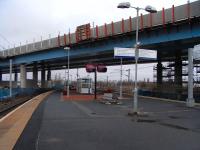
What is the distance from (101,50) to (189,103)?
63.8ft

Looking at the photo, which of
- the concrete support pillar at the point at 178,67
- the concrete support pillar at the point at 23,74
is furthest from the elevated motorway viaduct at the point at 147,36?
the concrete support pillar at the point at 23,74

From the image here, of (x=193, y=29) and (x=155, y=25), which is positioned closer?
(x=193, y=29)

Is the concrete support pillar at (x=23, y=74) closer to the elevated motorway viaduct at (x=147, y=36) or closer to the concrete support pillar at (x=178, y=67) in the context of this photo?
the elevated motorway viaduct at (x=147, y=36)

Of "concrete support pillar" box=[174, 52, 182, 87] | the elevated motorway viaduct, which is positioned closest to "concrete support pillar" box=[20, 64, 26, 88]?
the elevated motorway viaduct

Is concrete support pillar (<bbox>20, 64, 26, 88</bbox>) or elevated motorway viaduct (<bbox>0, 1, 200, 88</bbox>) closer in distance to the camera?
elevated motorway viaduct (<bbox>0, 1, 200, 88</bbox>)

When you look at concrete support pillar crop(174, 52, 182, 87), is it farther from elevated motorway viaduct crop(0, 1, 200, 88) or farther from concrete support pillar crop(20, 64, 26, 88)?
concrete support pillar crop(20, 64, 26, 88)

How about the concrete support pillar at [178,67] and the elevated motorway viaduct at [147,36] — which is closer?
the elevated motorway viaduct at [147,36]

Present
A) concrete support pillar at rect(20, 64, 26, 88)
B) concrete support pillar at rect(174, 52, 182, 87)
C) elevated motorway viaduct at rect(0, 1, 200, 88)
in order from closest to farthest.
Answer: elevated motorway viaduct at rect(0, 1, 200, 88), concrete support pillar at rect(174, 52, 182, 87), concrete support pillar at rect(20, 64, 26, 88)

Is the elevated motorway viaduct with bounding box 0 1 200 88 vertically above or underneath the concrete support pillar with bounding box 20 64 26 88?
above

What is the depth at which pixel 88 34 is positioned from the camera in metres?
48.3

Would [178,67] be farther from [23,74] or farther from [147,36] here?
[23,74]

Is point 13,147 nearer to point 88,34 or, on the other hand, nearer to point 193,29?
point 193,29

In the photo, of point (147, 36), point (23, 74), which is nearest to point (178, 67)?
point (147, 36)

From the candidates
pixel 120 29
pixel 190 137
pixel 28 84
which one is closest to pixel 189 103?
pixel 120 29
